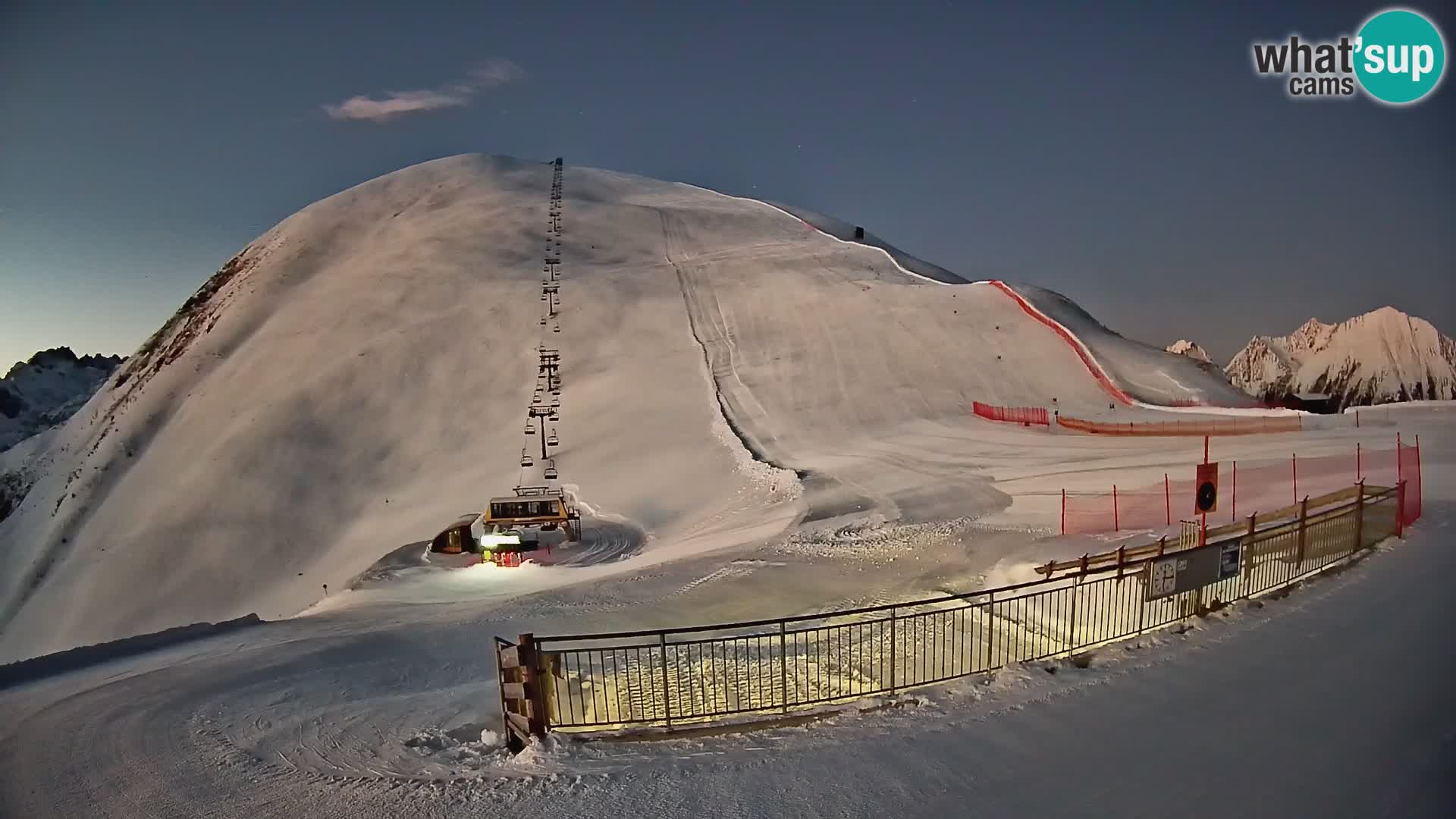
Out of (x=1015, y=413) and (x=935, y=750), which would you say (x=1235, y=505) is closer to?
(x=935, y=750)

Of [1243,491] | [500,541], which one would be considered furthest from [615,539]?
[1243,491]

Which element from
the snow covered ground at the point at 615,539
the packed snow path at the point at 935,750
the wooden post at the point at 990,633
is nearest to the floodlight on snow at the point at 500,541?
the snow covered ground at the point at 615,539

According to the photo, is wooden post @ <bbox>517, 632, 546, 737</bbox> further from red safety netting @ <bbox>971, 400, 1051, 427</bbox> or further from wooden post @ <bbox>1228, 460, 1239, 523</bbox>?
red safety netting @ <bbox>971, 400, 1051, 427</bbox>

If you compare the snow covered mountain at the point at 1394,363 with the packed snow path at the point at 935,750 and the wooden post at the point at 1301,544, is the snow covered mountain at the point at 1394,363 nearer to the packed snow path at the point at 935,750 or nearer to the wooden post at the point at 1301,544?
the wooden post at the point at 1301,544

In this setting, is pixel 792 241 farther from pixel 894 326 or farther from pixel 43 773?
pixel 43 773

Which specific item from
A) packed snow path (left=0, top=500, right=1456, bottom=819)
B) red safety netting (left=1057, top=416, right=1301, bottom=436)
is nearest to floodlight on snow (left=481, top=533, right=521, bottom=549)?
packed snow path (left=0, top=500, right=1456, bottom=819)
